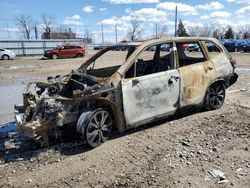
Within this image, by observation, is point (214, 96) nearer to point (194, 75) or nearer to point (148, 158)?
point (194, 75)

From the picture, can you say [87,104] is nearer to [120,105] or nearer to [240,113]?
[120,105]

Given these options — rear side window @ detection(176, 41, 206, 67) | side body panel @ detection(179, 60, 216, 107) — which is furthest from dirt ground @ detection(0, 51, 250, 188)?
rear side window @ detection(176, 41, 206, 67)

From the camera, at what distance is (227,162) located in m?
4.78

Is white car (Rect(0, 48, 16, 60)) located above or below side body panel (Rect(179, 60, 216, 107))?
above

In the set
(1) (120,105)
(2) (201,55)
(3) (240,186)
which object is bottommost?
(3) (240,186)

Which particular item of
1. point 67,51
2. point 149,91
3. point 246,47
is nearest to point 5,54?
point 67,51

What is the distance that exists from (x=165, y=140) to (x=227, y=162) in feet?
4.01

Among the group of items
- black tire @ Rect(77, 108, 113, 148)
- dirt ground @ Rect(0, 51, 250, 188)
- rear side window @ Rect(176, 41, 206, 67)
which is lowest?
dirt ground @ Rect(0, 51, 250, 188)

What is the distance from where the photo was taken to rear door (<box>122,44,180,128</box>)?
227 inches

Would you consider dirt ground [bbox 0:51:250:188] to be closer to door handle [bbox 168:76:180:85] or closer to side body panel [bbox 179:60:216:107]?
side body panel [bbox 179:60:216:107]

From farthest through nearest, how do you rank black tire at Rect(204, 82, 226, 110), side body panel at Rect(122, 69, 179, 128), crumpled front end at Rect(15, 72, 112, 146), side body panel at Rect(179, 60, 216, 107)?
black tire at Rect(204, 82, 226, 110)
side body panel at Rect(179, 60, 216, 107)
side body panel at Rect(122, 69, 179, 128)
crumpled front end at Rect(15, 72, 112, 146)

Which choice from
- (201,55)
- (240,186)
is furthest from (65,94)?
(240,186)

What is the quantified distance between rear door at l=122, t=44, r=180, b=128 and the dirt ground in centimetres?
34

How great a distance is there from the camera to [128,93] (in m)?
5.70
